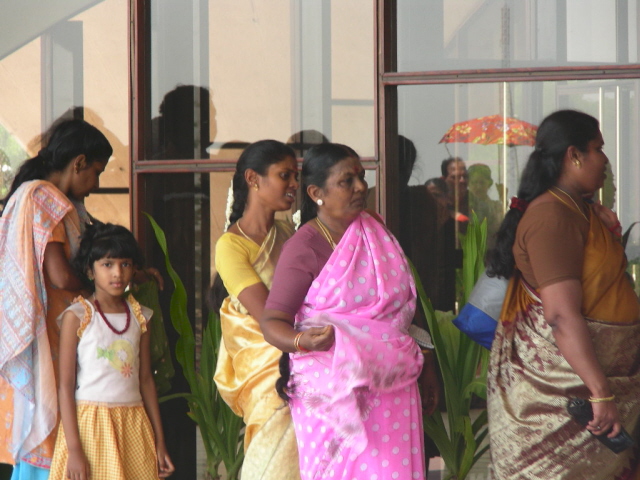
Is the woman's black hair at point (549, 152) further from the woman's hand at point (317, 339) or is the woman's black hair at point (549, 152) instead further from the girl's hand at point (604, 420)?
the woman's hand at point (317, 339)

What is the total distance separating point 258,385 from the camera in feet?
8.79

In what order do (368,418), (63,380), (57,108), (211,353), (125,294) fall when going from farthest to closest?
(57,108) → (211,353) → (125,294) → (63,380) → (368,418)

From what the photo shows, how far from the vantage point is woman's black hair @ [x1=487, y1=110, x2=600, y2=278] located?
244 centimetres

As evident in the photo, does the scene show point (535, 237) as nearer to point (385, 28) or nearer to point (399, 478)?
point (399, 478)

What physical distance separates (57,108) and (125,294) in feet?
4.32

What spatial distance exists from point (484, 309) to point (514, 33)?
1.44 meters

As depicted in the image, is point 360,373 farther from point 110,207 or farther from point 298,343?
point 110,207

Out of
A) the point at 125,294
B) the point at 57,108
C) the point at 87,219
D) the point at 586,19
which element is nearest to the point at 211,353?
the point at 125,294

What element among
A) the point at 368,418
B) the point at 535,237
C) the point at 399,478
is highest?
the point at 535,237

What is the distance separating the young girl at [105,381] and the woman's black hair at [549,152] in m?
1.29

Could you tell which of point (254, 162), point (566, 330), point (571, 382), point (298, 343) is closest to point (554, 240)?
point (566, 330)

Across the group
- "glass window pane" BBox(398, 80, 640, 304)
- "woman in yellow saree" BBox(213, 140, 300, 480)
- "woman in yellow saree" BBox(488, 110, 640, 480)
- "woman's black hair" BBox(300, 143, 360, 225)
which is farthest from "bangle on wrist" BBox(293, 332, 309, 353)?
"glass window pane" BBox(398, 80, 640, 304)

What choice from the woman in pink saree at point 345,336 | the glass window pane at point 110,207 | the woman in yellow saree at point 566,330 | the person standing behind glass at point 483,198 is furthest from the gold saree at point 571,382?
the glass window pane at point 110,207

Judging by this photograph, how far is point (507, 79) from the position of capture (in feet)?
11.7
